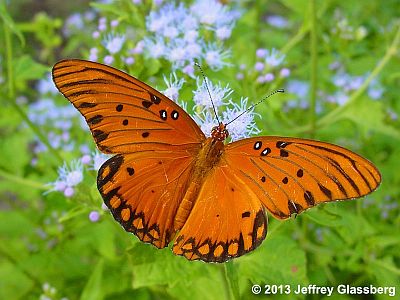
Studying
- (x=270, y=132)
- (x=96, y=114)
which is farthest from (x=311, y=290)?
(x=96, y=114)

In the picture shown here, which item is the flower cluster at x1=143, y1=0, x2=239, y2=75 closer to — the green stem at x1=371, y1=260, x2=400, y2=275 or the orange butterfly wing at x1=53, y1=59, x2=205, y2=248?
the orange butterfly wing at x1=53, y1=59, x2=205, y2=248

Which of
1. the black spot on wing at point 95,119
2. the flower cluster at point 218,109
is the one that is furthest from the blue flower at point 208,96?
the black spot on wing at point 95,119

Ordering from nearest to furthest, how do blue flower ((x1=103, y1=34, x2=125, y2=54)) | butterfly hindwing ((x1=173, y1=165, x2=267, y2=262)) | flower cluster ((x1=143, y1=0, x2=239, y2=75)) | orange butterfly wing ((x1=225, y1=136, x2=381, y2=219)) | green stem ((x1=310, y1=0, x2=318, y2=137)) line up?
orange butterfly wing ((x1=225, y1=136, x2=381, y2=219)), butterfly hindwing ((x1=173, y1=165, x2=267, y2=262)), flower cluster ((x1=143, y1=0, x2=239, y2=75)), blue flower ((x1=103, y1=34, x2=125, y2=54)), green stem ((x1=310, y1=0, x2=318, y2=137))

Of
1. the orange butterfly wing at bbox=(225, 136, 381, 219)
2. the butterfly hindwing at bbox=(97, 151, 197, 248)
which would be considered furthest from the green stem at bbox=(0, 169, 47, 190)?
the orange butterfly wing at bbox=(225, 136, 381, 219)

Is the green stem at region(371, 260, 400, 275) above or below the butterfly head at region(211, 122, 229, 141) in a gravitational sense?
below

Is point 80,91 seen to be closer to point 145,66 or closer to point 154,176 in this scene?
point 154,176

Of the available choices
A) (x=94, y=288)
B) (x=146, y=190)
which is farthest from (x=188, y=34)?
(x=94, y=288)

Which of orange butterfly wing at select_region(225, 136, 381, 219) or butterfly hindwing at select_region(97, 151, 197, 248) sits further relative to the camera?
butterfly hindwing at select_region(97, 151, 197, 248)

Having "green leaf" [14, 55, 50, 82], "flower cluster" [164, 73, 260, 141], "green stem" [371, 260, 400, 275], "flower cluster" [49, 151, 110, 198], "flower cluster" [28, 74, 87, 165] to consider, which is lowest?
"green stem" [371, 260, 400, 275]
